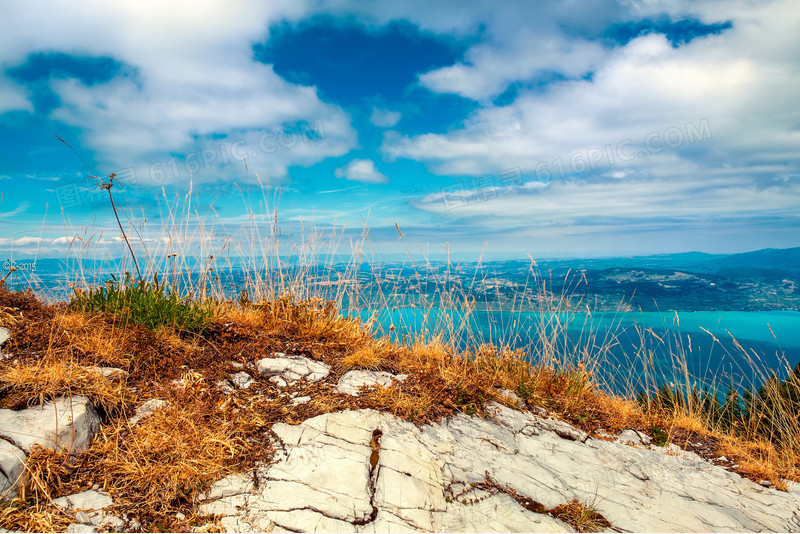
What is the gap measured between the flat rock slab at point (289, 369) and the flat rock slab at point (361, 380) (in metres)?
0.28

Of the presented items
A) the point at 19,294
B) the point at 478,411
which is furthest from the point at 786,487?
the point at 19,294

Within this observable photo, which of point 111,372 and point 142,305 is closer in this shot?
point 111,372

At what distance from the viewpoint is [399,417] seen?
12.1 ft

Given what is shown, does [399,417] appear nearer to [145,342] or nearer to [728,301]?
[145,342]

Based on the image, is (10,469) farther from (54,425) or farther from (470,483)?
(470,483)

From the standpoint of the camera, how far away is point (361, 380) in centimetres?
421

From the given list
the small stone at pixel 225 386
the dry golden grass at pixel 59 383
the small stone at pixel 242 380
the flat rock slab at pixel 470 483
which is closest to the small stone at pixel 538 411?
the flat rock slab at pixel 470 483

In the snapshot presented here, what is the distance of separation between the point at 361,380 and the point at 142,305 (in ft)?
9.16

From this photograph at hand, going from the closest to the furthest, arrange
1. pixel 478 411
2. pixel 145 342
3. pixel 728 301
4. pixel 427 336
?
1. pixel 145 342
2. pixel 478 411
3. pixel 427 336
4. pixel 728 301

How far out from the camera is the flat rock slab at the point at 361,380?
4004 millimetres

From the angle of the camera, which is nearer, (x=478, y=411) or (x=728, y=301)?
(x=478, y=411)

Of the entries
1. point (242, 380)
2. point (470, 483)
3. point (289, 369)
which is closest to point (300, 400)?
point (289, 369)

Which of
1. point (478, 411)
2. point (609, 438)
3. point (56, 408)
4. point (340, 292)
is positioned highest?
point (340, 292)

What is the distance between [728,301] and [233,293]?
374 ft
